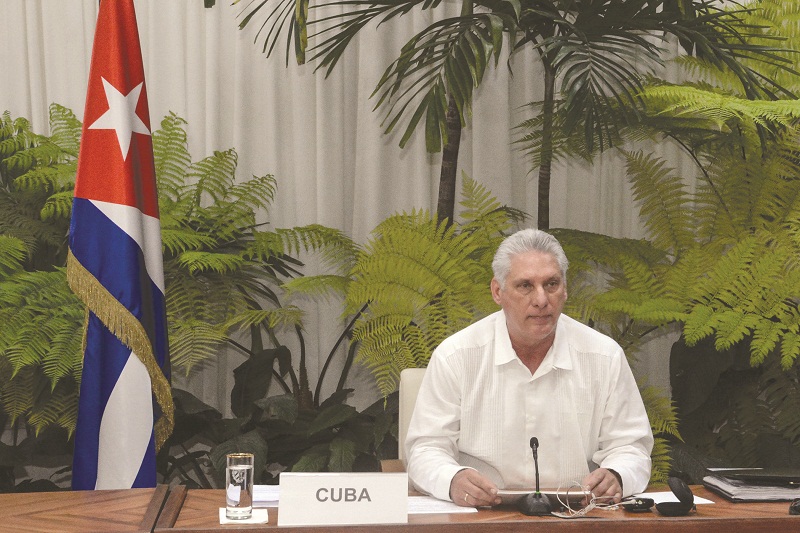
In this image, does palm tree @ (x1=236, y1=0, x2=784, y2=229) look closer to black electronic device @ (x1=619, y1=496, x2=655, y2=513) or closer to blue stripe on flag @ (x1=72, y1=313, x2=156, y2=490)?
blue stripe on flag @ (x1=72, y1=313, x2=156, y2=490)

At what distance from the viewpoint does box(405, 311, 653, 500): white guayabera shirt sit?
225 centimetres

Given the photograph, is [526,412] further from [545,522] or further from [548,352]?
[545,522]

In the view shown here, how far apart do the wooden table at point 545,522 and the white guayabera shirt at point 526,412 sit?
1.44 ft

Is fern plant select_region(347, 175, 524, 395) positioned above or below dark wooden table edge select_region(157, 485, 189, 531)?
above

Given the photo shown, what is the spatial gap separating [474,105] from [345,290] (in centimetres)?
153

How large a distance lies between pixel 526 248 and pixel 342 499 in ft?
3.04

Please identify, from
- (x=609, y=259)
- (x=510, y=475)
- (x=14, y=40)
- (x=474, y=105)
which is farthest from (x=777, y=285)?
(x=14, y=40)

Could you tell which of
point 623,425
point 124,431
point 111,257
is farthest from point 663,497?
point 111,257

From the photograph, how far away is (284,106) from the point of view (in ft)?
14.9

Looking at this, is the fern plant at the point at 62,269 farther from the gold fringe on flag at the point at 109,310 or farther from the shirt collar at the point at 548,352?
the shirt collar at the point at 548,352

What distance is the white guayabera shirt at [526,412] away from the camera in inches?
88.4

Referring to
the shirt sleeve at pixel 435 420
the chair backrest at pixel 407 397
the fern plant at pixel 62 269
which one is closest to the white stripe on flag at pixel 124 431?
the fern plant at pixel 62 269

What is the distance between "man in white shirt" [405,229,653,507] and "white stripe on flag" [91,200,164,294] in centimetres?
125

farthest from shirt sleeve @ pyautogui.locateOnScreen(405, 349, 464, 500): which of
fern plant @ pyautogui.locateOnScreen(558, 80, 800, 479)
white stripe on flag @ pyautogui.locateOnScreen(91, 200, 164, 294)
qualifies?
fern plant @ pyautogui.locateOnScreen(558, 80, 800, 479)
